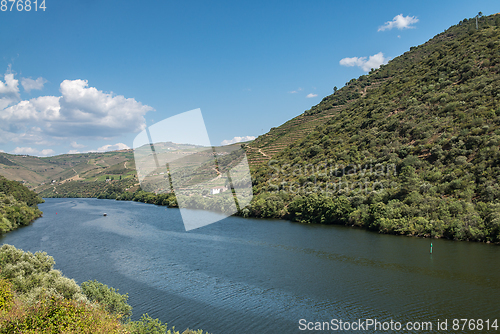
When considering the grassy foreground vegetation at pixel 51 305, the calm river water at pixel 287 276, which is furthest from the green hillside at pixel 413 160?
the grassy foreground vegetation at pixel 51 305

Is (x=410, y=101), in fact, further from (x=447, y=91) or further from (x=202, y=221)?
(x=202, y=221)

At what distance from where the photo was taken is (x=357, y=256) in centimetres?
2372

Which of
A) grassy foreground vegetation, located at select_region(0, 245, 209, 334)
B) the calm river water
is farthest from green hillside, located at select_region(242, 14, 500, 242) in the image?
grassy foreground vegetation, located at select_region(0, 245, 209, 334)

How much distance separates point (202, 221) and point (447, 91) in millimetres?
40630

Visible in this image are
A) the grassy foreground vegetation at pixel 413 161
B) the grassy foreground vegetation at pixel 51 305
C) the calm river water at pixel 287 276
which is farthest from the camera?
the grassy foreground vegetation at pixel 413 161

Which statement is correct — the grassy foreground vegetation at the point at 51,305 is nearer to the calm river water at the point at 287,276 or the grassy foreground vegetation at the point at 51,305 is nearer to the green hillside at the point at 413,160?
the calm river water at the point at 287,276

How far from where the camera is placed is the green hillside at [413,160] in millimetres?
28141

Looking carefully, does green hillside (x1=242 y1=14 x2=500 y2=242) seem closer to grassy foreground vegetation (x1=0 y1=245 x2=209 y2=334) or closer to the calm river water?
the calm river water

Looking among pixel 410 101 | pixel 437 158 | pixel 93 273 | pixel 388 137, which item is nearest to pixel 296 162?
pixel 388 137

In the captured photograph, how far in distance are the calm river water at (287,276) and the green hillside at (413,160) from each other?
2.92 m

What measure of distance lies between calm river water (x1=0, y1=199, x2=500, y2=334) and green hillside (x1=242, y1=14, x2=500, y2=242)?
115 inches

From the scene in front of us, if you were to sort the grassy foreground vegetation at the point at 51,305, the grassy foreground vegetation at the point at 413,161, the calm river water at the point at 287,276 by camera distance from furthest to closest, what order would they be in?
the grassy foreground vegetation at the point at 413,161
the calm river water at the point at 287,276
the grassy foreground vegetation at the point at 51,305

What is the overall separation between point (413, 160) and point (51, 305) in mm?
38031

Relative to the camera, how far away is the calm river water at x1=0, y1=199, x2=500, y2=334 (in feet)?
49.0
